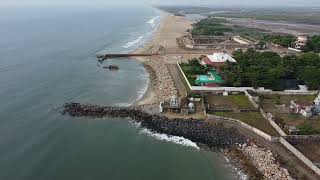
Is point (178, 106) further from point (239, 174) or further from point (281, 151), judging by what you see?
point (239, 174)

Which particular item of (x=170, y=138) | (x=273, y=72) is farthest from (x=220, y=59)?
(x=170, y=138)

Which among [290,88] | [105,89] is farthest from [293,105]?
[105,89]

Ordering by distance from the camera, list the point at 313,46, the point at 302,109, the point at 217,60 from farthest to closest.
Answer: the point at 313,46
the point at 217,60
the point at 302,109

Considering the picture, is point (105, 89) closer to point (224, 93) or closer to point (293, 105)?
point (224, 93)

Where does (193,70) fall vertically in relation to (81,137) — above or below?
above

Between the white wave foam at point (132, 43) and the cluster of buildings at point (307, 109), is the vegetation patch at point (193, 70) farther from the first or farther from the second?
the white wave foam at point (132, 43)
